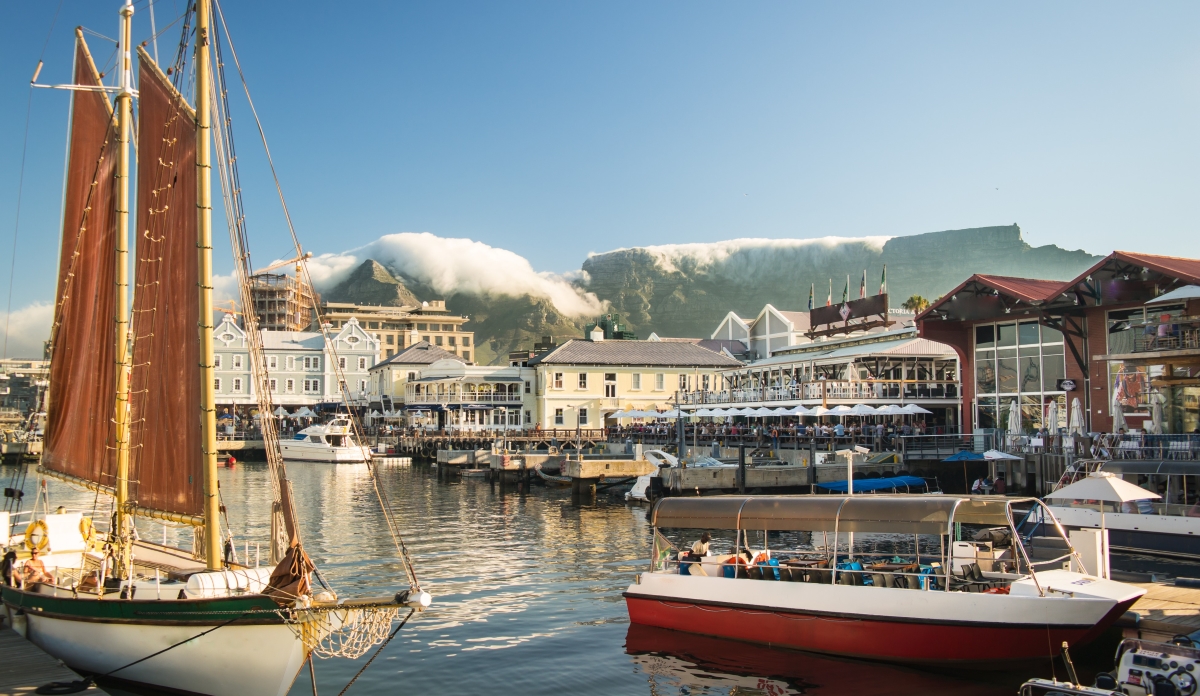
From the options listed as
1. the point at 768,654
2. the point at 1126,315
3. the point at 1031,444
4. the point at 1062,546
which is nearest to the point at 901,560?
the point at 1062,546

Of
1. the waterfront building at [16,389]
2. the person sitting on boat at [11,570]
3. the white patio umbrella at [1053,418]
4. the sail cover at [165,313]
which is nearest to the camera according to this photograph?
the sail cover at [165,313]

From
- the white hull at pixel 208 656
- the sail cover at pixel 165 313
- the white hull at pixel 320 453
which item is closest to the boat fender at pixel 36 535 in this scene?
the sail cover at pixel 165 313

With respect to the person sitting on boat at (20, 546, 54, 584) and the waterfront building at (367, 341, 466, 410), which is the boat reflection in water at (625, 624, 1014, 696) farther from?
the waterfront building at (367, 341, 466, 410)

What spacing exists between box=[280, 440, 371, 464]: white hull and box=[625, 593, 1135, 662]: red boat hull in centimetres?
5872

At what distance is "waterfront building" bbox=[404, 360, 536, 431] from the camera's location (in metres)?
83.1

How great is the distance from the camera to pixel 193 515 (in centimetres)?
1504

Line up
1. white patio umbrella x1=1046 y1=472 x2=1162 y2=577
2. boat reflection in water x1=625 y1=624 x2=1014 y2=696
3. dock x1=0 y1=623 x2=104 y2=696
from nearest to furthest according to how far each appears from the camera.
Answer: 1. dock x1=0 y1=623 x2=104 y2=696
2. boat reflection in water x1=625 y1=624 x2=1014 y2=696
3. white patio umbrella x1=1046 y1=472 x2=1162 y2=577

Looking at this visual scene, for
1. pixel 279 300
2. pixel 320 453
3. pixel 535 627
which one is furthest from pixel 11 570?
pixel 279 300

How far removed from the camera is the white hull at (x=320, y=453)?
246 feet

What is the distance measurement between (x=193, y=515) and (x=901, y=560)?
17005 millimetres

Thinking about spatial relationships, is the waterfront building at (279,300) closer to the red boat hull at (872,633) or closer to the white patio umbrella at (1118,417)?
the white patio umbrella at (1118,417)

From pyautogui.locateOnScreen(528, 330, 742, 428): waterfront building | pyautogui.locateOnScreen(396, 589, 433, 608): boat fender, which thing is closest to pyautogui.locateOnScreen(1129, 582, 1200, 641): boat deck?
pyautogui.locateOnScreen(396, 589, 433, 608): boat fender

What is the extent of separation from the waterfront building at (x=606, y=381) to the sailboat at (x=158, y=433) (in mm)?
59583

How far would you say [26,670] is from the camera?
1345 centimetres
